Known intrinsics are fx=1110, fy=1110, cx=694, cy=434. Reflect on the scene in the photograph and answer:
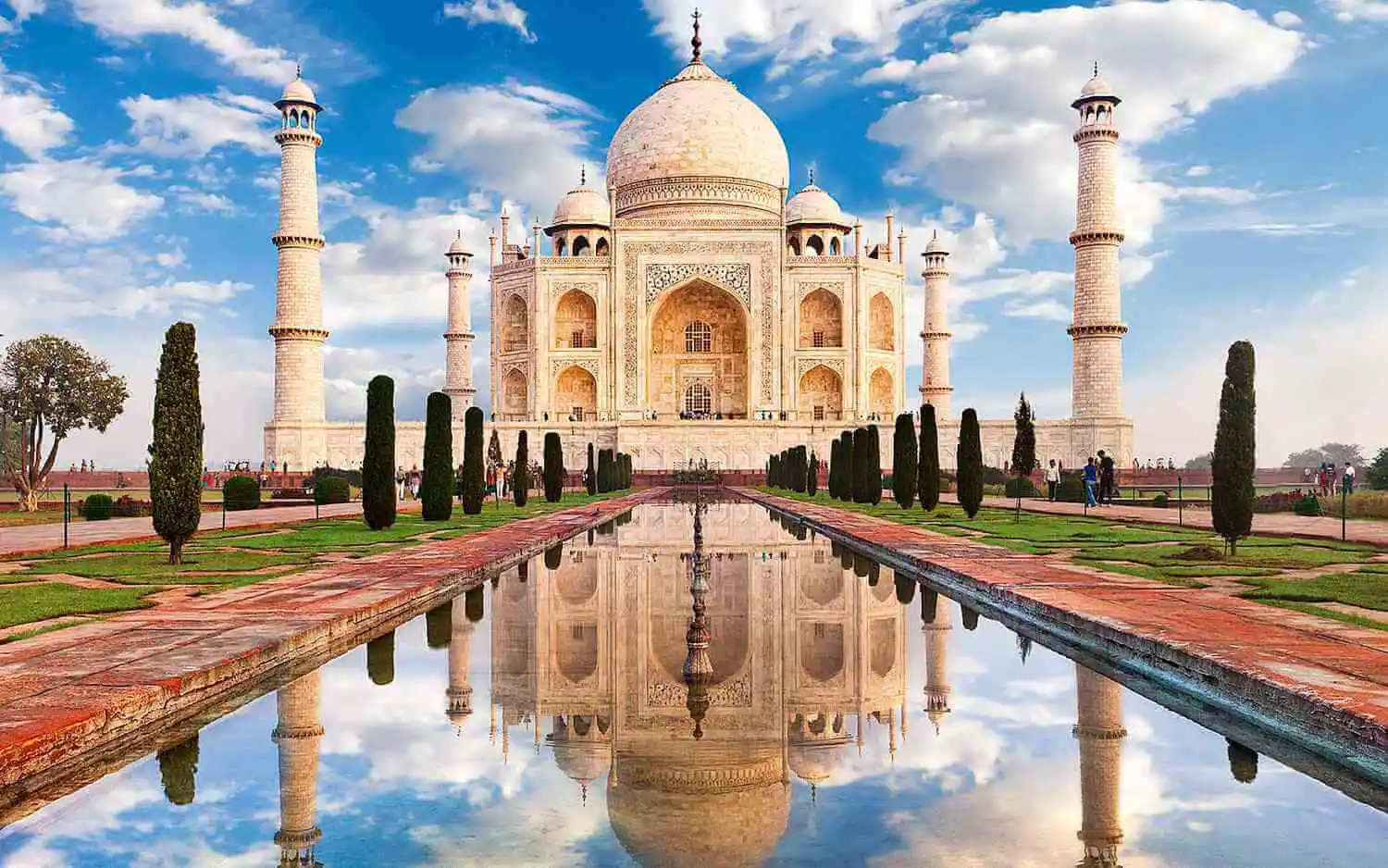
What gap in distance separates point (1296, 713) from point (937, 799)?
1281mm

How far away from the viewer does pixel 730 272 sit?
112 ft

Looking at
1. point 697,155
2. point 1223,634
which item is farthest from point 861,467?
point 697,155

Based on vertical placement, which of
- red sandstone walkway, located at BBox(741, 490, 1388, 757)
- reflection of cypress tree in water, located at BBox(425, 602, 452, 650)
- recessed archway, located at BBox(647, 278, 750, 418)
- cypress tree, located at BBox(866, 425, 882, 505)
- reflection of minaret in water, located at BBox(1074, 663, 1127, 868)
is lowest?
reflection of minaret in water, located at BBox(1074, 663, 1127, 868)

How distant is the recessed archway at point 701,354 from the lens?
1428 inches

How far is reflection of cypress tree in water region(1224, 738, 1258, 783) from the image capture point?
2.82 metres

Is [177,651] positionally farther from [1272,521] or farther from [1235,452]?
[1272,521]

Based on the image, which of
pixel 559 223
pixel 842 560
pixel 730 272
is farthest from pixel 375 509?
pixel 559 223

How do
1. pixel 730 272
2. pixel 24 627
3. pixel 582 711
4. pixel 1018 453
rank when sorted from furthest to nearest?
1. pixel 730 272
2. pixel 1018 453
3. pixel 24 627
4. pixel 582 711

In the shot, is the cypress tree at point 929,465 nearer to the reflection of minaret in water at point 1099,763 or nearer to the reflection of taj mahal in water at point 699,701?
the reflection of taj mahal in water at point 699,701

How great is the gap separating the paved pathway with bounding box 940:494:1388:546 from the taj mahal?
1341 cm

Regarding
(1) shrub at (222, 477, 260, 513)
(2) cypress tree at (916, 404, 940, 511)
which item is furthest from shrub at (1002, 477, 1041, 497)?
(1) shrub at (222, 477, 260, 513)

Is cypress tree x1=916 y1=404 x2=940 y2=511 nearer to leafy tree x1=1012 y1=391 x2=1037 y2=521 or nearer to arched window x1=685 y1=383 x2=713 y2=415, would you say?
leafy tree x1=1012 y1=391 x2=1037 y2=521

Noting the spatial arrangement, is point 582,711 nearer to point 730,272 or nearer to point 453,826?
point 453,826

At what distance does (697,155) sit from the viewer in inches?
1437
